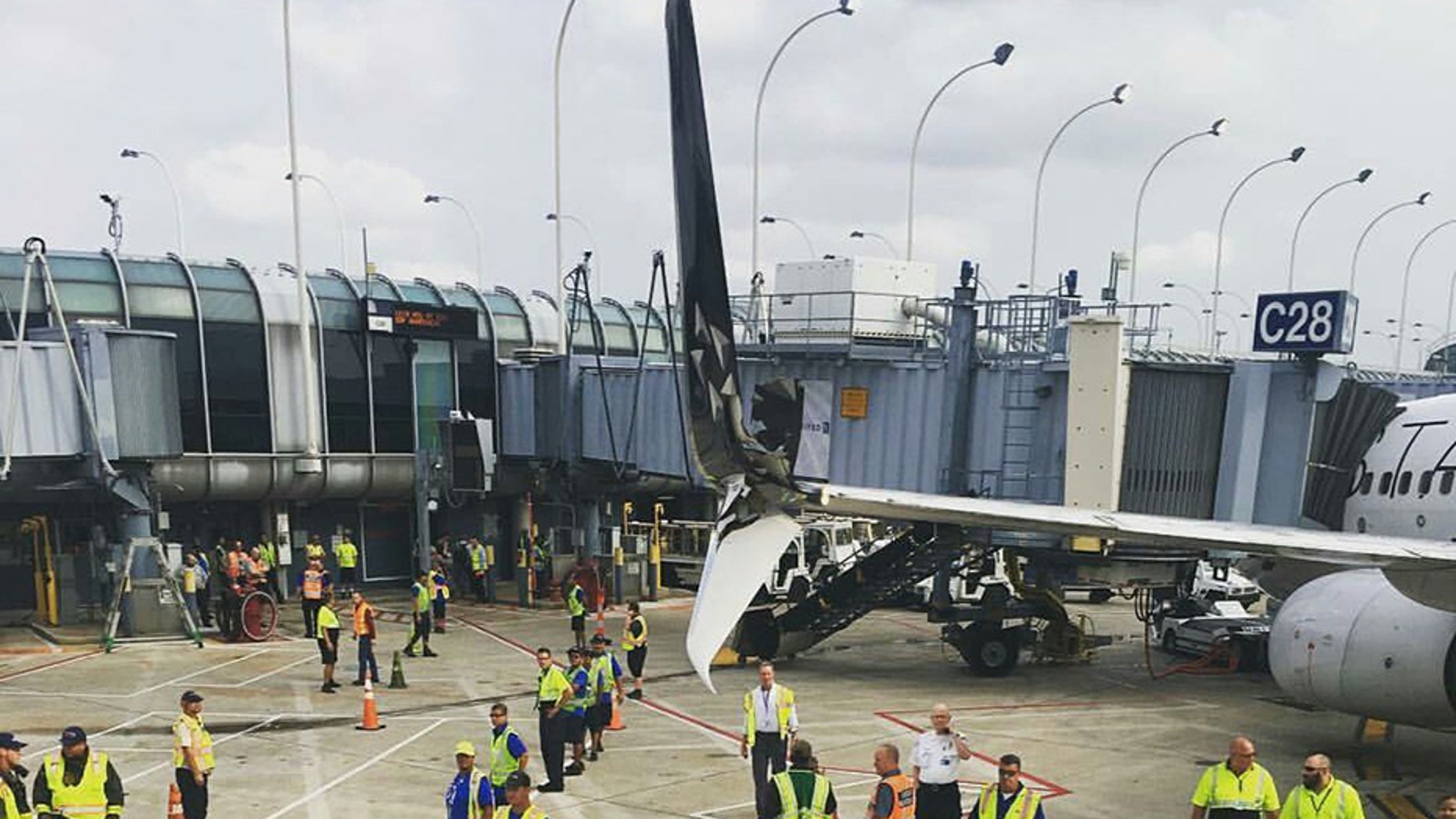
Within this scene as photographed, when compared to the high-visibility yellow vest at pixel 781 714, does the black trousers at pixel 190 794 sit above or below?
below

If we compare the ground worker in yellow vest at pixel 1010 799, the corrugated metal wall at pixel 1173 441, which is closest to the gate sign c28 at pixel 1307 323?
the corrugated metal wall at pixel 1173 441

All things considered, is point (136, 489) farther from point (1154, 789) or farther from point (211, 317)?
point (1154, 789)

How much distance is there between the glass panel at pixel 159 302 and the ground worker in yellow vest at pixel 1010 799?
28844 mm

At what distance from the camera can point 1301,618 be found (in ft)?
51.3

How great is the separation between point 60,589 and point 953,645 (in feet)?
71.7

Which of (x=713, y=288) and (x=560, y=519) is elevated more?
Result: (x=713, y=288)

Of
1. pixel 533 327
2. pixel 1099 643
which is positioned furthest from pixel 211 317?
pixel 1099 643

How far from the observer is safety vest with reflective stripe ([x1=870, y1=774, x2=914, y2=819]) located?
10461mm

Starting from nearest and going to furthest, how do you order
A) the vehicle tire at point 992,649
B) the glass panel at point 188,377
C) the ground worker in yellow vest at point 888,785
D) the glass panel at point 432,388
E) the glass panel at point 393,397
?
the ground worker in yellow vest at point 888,785
the vehicle tire at point 992,649
the glass panel at point 188,377
the glass panel at point 393,397
the glass panel at point 432,388

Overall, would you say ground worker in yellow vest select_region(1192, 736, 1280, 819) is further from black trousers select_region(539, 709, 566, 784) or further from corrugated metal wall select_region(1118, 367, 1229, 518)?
corrugated metal wall select_region(1118, 367, 1229, 518)

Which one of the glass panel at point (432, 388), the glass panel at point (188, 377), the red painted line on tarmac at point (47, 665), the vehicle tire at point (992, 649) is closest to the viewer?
the red painted line on tarmac at point (47, 665)

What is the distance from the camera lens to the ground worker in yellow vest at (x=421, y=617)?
25422mm

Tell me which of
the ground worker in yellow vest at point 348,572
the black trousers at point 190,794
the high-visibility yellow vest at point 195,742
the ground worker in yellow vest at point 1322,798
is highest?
the ground worker in yellow vest at point 1322,798

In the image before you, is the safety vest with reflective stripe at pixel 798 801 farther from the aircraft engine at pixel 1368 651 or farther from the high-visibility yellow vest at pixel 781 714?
the aircraft engine at pixel 1368 651
